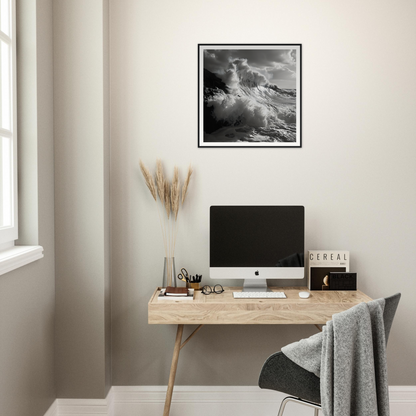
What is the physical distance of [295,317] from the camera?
1.95 m

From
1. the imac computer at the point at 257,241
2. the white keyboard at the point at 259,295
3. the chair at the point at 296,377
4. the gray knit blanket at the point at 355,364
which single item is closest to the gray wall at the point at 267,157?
the imac computer at the point at 257,241

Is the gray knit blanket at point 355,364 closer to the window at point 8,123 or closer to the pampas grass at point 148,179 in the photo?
the pampas grass at point 148,179

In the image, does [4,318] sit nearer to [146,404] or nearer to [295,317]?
[146,404]

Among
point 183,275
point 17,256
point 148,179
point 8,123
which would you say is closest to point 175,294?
point 183,275

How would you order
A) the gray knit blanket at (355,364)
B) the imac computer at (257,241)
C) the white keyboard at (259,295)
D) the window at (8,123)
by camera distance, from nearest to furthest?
1. the gray knit blanket at (355,364)
2. the window at (8,123)
3. the white keyboard at (259,295)
4. the imac computer at (257,241)

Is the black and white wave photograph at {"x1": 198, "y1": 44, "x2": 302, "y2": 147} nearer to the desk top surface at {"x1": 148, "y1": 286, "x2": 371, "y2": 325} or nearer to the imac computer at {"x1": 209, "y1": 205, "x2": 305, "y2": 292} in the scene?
the imac computer at {"x1": 209, "y1": 205, "x2": 305, "y2": 292}

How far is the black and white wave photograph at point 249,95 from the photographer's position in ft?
7.59

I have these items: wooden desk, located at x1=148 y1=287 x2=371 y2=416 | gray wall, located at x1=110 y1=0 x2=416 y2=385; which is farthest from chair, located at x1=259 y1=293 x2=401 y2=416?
gray wall, located at x1=110 y1=0 x2=416 y2=385

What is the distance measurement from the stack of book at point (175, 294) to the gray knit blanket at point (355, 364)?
80cm

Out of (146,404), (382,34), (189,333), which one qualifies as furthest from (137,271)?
(382,34)

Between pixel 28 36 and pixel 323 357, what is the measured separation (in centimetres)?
199

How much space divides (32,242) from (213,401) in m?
1.44

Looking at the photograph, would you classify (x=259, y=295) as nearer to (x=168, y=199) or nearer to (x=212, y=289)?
(x=212, y=289)

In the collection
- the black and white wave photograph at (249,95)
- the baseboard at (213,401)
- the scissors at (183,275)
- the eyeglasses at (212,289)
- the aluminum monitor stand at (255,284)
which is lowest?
the baseboard at (213,401)
